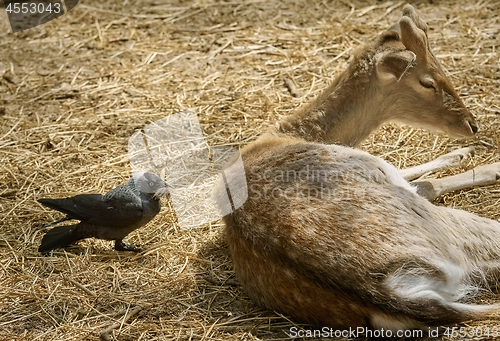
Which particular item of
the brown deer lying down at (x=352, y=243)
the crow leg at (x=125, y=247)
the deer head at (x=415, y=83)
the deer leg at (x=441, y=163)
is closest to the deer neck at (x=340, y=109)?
the deer head at (x=415, y=83)

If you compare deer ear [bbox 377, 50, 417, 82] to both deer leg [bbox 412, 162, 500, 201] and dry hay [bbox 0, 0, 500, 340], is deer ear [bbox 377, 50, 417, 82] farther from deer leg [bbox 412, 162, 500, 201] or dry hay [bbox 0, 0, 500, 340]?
dry hay [bbox 0, 0, 500, 340]

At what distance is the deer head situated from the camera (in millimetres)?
4316

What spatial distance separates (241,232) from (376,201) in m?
0.72

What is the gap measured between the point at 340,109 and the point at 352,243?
5.41 ft

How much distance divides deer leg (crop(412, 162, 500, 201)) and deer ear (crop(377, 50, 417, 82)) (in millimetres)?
765

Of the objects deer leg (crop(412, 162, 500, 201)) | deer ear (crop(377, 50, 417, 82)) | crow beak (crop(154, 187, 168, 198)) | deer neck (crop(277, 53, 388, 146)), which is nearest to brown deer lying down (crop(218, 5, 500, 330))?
deer ear (crop(377, 50, 417, 82))

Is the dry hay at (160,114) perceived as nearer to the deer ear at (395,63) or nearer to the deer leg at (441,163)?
the deer leg at (441,163)

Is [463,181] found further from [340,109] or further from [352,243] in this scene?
[352,243]

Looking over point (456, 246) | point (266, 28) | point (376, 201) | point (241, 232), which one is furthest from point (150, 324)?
point (266, 28)

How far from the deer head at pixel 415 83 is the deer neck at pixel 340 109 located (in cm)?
10

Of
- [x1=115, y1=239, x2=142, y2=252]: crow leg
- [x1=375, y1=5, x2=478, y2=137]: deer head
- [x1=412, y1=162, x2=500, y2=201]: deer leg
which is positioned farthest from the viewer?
[x1=412, y1=162, x2=500, y2=201]: deer leg

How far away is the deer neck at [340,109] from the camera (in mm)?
4516

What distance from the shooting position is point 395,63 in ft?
13.9

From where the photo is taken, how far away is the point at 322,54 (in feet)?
21.4
